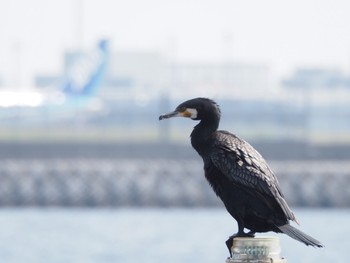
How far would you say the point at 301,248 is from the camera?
42.4m

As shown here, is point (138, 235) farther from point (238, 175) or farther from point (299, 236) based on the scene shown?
point (299, 236)

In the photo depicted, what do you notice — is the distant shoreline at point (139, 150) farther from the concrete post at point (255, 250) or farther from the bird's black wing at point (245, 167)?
the concrete post at point (255, 250)

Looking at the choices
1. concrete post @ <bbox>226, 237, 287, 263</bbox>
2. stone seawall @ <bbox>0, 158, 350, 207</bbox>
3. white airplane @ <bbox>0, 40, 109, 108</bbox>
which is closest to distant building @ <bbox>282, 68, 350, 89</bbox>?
white airplane @ <bbox>0, 40, 109, 108</bbox>

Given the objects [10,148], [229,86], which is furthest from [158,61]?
[10,148]

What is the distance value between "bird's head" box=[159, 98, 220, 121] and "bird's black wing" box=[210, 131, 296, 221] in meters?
0.19

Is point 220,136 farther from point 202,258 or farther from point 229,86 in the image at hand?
point 229,86

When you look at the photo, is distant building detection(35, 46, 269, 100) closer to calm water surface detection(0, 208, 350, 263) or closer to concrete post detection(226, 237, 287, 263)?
calm water surface detection(0, 208, 350, 263)

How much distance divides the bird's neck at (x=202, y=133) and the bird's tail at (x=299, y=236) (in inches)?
30.2

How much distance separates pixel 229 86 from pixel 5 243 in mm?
92848

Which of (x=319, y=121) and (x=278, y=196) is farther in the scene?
(x=319, y=121)

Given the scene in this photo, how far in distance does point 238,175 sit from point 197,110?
489 millimetres

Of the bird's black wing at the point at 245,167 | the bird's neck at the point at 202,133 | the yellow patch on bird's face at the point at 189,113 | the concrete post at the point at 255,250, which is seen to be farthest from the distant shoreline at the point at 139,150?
the concrete post at the point at 255,250

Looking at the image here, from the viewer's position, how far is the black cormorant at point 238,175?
11.2 meters

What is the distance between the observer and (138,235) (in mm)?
49719
